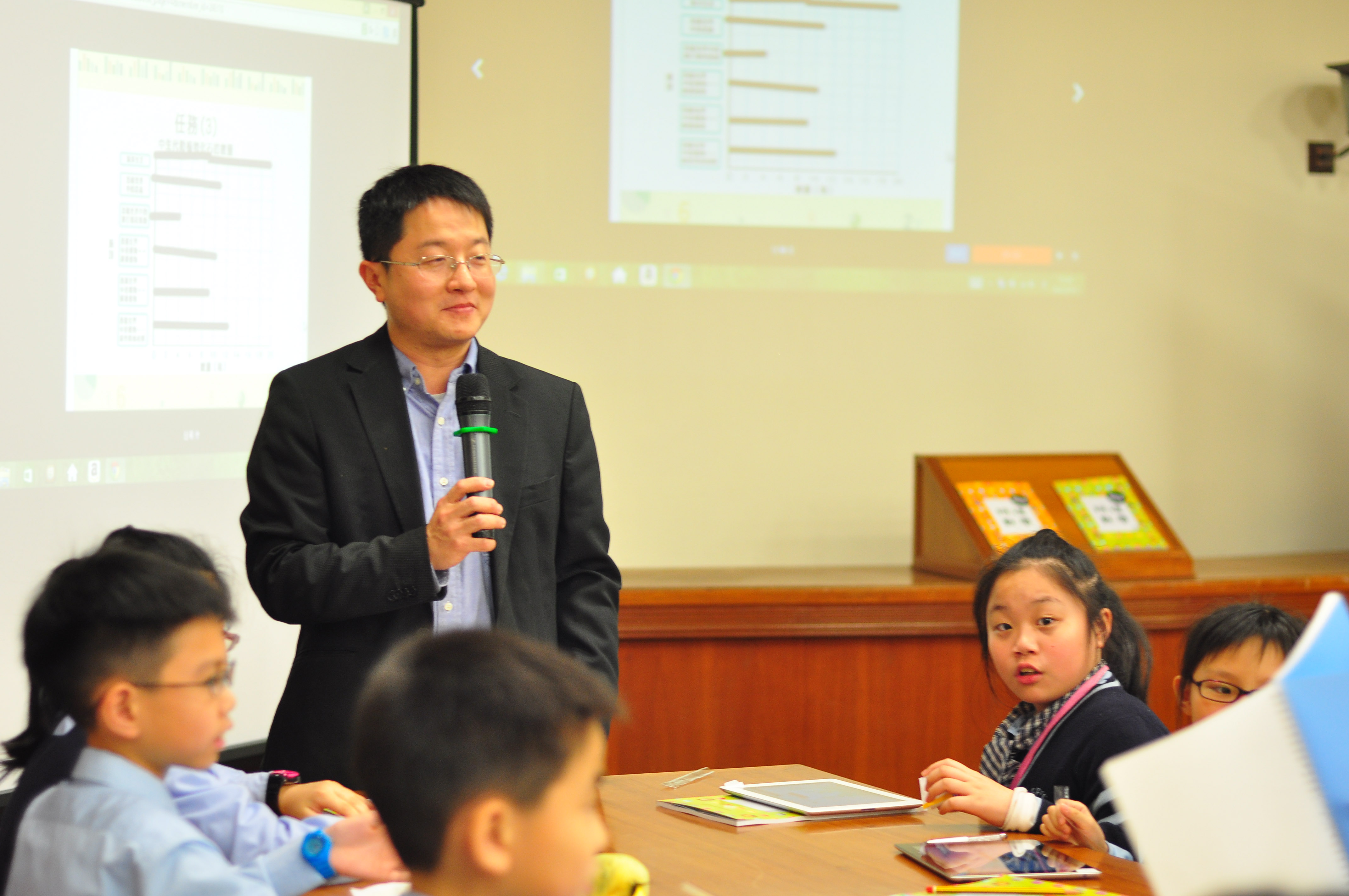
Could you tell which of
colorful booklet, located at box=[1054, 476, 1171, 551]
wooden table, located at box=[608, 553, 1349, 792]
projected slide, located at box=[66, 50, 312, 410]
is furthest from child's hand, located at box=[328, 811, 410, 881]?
colorful booklet, located at box=[1054, 476, 1171, 551]

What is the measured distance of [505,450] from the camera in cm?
203

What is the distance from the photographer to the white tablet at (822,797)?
1729 millimetres

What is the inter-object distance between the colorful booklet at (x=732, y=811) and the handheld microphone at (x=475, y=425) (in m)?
0.48

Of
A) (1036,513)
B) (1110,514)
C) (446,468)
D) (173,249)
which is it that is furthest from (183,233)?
(1110,514)

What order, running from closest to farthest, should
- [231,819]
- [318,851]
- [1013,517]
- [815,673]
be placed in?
[318,851], [231,819], [815,673], [1013,517]

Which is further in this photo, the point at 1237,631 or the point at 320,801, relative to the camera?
the point at 1237,631

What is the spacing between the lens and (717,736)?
10.5ft

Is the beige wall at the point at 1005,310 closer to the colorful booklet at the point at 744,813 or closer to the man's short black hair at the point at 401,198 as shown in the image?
the man's short black hair at the point at 401,198

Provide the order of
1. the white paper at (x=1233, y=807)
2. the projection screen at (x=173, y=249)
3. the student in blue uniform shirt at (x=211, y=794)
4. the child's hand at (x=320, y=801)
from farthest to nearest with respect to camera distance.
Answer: the projection screen at (x=173, y=249), the child's hand at (x=320, y=801), the student in blue uniform shirt at (x=211, y=794), the white paper at (x=1233, y=807)

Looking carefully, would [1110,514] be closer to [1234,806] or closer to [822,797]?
[822,797]

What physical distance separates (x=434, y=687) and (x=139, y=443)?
206cm

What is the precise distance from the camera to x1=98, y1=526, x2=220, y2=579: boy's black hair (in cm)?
160

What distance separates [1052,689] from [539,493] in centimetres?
87

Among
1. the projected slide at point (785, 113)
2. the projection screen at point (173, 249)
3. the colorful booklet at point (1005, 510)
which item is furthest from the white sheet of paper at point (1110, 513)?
the projection screen at point (173, 249)
